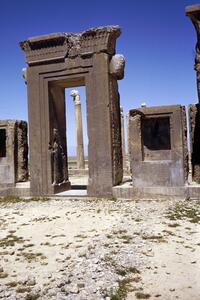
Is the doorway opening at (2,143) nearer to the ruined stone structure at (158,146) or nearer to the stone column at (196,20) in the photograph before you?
the ruined stone structure at (158,146)

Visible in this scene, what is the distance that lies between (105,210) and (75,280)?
15.0 feet

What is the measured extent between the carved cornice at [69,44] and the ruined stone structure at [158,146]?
243cm

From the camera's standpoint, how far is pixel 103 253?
5074 millimetres

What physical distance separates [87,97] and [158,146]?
2.82 metres

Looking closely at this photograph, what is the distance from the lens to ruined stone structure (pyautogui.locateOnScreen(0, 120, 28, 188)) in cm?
1223

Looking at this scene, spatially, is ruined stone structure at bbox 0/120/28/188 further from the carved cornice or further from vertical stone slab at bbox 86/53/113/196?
vertical stone slab at bbox 86/53/113/196

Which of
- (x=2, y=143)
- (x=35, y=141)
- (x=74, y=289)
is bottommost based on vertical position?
(x=74, y=289)

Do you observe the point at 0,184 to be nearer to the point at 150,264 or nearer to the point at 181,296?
the point at 150,264

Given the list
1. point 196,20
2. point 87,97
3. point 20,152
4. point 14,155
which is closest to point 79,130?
point 20,152

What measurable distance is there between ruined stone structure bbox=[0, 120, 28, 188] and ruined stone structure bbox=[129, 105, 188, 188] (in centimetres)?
459

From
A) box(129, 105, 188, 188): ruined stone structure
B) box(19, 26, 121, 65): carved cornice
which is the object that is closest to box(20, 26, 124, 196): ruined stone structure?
box(19, 26, 121, 65): carved cornice

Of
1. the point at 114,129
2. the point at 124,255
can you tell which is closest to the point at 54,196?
the point at 114,129

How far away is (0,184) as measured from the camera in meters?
12.3

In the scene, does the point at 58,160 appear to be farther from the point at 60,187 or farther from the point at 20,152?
the point at 20,152
